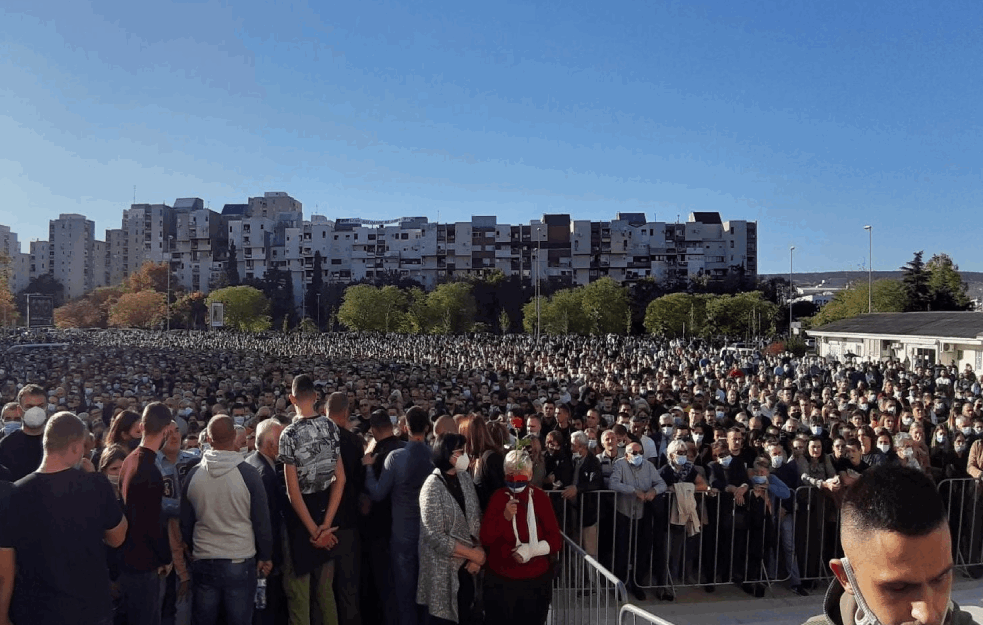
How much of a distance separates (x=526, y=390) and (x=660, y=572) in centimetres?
1022

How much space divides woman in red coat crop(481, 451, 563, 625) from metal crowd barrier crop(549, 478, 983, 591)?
7.18 ft

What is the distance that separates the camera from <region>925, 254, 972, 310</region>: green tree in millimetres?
49688

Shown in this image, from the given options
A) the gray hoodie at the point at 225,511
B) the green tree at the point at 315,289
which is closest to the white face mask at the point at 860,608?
the gray hoodie at the point at 225,511

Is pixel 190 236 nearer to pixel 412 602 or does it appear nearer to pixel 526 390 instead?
pixel 526 390

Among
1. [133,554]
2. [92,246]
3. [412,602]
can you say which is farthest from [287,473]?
[92,246]

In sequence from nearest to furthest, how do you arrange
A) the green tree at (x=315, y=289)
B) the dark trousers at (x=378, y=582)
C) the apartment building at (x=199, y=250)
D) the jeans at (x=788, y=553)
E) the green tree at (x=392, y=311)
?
the dark trousers at (x=378, y=582) → the jeans at (x=788, y=553) → the green tree at (x=392, y=311) → the green tree at (x=315, y=289) → the apartment building at (x=199, y=250)

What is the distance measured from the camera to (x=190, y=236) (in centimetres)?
10950

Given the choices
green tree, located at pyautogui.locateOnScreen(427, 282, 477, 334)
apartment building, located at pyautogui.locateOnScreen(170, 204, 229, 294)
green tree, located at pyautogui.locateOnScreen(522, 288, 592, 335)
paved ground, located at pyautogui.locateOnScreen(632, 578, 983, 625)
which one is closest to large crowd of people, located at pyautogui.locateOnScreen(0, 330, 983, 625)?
paved ground, located at pyautogui.locateOnScreen(632, 578, 983, 625)

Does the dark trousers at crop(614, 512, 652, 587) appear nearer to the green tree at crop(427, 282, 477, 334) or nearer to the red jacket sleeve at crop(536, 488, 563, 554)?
the red jacket sleeve at crop(536, 488, 563, 554)

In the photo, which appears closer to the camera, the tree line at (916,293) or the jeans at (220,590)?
the jeans at (220,590)

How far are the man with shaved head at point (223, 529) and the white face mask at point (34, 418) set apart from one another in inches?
64.3

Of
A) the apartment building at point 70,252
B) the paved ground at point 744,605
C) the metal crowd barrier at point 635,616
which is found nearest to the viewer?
the metal crowd barrier at point 635,616

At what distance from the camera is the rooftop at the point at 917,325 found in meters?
26.2

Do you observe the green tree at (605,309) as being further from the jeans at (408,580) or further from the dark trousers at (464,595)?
the jeans at (408,580)
